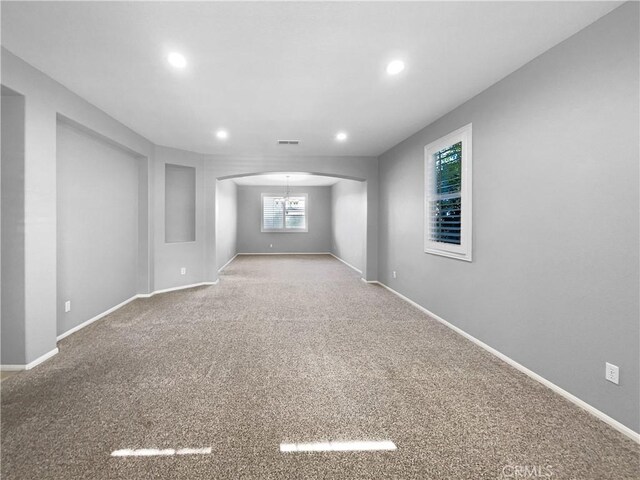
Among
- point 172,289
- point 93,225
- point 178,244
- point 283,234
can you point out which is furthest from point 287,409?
point 283,234

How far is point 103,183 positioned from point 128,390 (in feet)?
9.48

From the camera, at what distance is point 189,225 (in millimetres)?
5617

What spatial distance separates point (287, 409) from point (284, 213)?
31.5ft

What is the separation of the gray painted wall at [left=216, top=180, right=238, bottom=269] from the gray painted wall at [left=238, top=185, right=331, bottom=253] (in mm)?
432

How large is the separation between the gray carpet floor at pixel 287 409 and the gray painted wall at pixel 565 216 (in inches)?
11.9

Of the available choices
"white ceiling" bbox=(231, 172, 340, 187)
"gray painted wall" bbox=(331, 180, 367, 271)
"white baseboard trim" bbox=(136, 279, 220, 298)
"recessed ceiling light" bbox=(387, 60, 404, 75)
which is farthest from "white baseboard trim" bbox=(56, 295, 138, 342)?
"white ceiling" bbox=(231, 172, 340, 187)

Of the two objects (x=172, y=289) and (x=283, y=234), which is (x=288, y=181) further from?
(x=172, y=289)

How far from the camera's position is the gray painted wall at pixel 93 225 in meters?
3.14

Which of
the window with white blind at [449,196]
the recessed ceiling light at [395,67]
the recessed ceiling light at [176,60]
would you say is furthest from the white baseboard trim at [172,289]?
the recessed ceiling light at [395,67]

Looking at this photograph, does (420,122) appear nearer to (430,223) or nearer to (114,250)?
(430,223)

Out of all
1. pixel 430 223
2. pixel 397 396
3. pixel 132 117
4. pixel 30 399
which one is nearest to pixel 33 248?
pixel 30 399

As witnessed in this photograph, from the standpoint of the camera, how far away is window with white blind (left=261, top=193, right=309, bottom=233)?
11.1 metres

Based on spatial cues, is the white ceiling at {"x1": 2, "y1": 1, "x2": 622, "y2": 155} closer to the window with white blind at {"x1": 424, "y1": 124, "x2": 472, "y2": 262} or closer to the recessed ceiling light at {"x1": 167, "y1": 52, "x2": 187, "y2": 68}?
the recessed ceiling light at {"x1": 167, "y1": 52, "x2": 187, "y2": 68}

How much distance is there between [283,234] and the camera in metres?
11.3
